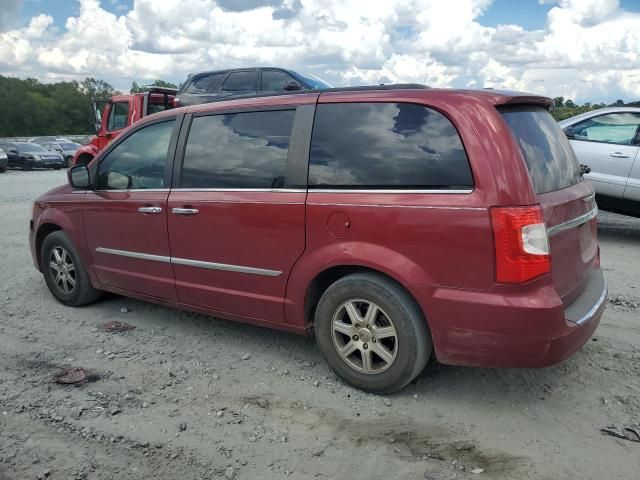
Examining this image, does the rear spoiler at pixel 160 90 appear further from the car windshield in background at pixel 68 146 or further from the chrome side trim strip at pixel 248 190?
the car windshield in background at pixel 68 146

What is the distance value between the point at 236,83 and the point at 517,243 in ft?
30.6

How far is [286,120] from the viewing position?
377cm

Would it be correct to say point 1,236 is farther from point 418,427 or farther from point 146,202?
point 418,427

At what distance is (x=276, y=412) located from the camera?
3.36m

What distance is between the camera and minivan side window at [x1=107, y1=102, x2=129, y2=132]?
13.3 meters

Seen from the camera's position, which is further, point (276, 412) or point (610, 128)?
point (610, 128)

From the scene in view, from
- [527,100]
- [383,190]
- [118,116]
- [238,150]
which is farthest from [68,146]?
[527,100]

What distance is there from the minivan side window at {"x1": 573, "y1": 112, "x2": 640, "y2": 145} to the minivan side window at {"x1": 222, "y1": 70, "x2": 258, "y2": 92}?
5863mm

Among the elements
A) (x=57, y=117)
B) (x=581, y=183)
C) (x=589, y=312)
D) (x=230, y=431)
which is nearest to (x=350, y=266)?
(x=230, y=431)

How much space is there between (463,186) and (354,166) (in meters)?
0.68

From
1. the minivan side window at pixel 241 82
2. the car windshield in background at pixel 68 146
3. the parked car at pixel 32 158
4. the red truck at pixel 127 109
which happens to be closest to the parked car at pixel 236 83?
the minivan side window at pixel 241 82

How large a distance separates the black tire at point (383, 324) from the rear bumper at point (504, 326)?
0.10 m

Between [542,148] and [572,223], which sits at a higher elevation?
[542,148]

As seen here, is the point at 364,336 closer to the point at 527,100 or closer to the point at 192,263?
the point at 192,263
